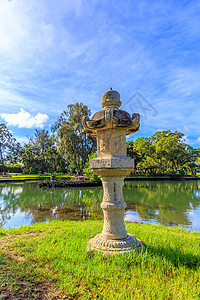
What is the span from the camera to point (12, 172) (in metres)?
41.4

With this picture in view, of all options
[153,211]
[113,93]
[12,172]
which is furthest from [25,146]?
[113,93]

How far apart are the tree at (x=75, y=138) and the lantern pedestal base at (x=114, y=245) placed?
2161 cm

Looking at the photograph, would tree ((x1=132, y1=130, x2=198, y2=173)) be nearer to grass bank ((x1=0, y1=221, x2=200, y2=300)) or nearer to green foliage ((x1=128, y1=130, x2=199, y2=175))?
green foliage ((x1=128, y1=130, x2=199, y2=175))

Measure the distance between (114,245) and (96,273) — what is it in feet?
1.96

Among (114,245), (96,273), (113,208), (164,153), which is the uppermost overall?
(164,153)

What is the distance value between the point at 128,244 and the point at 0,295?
5.58ft

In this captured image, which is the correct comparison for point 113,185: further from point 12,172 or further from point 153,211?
point 12,172

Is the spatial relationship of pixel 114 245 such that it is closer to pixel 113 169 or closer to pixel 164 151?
pixel 113 169

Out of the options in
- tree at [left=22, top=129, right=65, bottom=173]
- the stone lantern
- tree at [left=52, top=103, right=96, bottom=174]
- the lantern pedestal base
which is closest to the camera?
the lantern pedestal base

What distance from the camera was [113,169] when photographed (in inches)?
114

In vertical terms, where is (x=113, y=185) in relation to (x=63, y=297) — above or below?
above

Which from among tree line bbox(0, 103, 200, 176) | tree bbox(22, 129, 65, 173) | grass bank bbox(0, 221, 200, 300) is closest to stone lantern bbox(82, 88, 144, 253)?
grass bank bbox(0, 221, 200, 300)

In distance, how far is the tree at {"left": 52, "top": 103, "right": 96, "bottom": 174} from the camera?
24125mm

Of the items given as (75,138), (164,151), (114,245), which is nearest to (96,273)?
(114,245)
